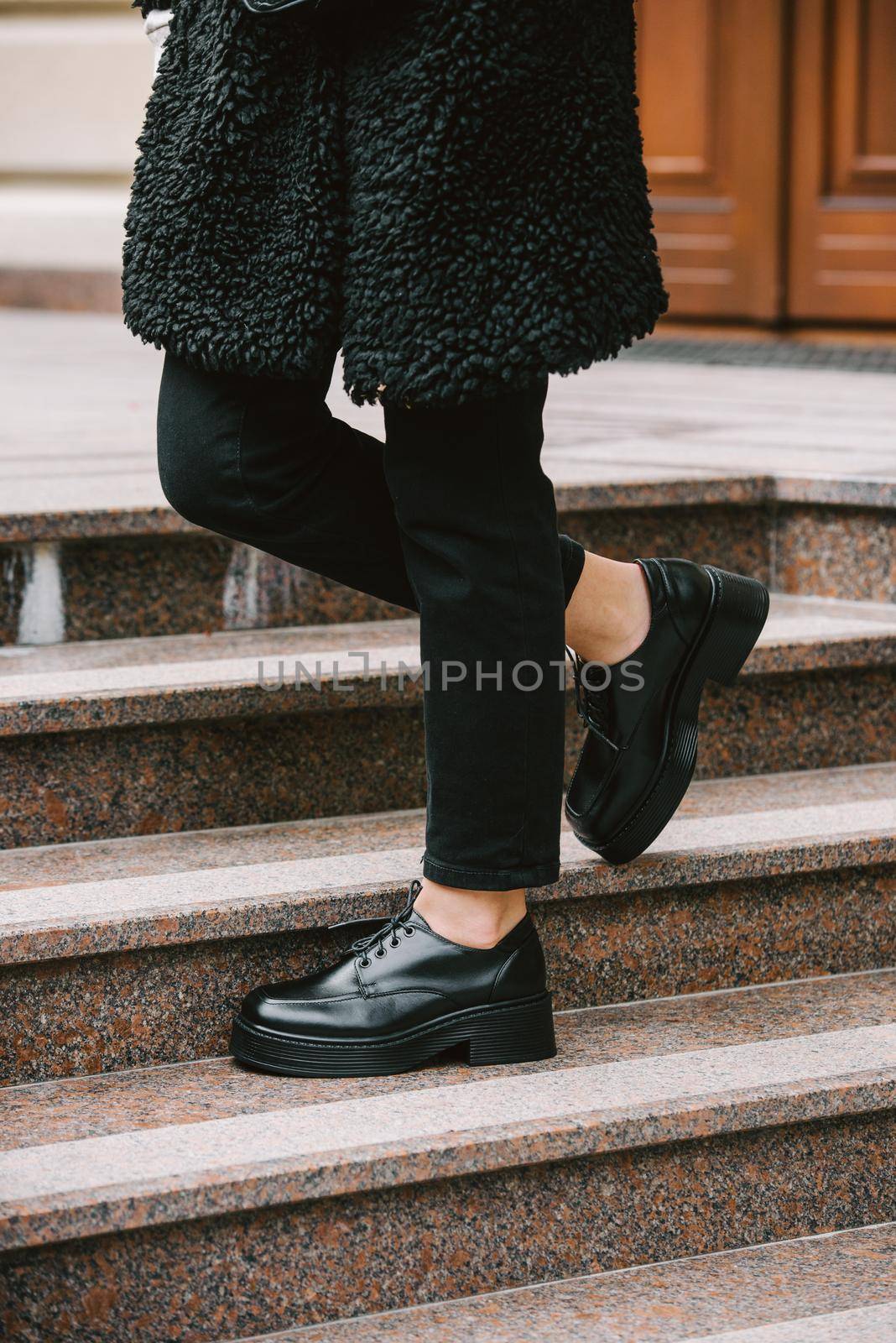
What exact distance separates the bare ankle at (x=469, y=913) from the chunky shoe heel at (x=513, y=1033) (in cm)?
7

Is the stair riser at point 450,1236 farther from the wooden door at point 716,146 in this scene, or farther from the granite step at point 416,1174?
the wooden door at point 716,146

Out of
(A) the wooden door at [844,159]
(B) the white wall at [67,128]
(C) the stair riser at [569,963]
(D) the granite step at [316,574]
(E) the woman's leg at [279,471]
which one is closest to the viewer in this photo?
(E) the woman's leg at [279,471]

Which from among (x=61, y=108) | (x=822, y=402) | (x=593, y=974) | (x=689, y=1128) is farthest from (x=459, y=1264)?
(x=61, y=108)

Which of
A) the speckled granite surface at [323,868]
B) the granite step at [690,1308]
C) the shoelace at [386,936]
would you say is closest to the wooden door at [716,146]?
the speckled granite surface at [323,868]

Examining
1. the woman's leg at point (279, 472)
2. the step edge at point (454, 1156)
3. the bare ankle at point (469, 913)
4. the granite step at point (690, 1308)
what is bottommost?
the granite step at point (690, 1308)

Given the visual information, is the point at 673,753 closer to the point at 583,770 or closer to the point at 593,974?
the point at 583,770

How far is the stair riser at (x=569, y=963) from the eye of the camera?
159 centimetres

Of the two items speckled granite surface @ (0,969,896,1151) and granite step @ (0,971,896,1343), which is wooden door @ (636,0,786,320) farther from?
granite step @ (0,971,896,1343)

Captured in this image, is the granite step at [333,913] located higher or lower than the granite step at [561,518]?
Result: lower

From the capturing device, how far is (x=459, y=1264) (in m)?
1.46

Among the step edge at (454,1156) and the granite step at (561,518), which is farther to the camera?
the granite step at (561,518)

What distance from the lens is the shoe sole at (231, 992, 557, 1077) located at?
1542 mm

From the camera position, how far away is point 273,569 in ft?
7.38

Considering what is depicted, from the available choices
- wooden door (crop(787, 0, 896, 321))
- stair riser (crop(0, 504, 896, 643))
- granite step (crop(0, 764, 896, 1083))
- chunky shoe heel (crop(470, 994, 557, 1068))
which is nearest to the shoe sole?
chunky shoe heel (crop(470, 994, 557, 1068))
